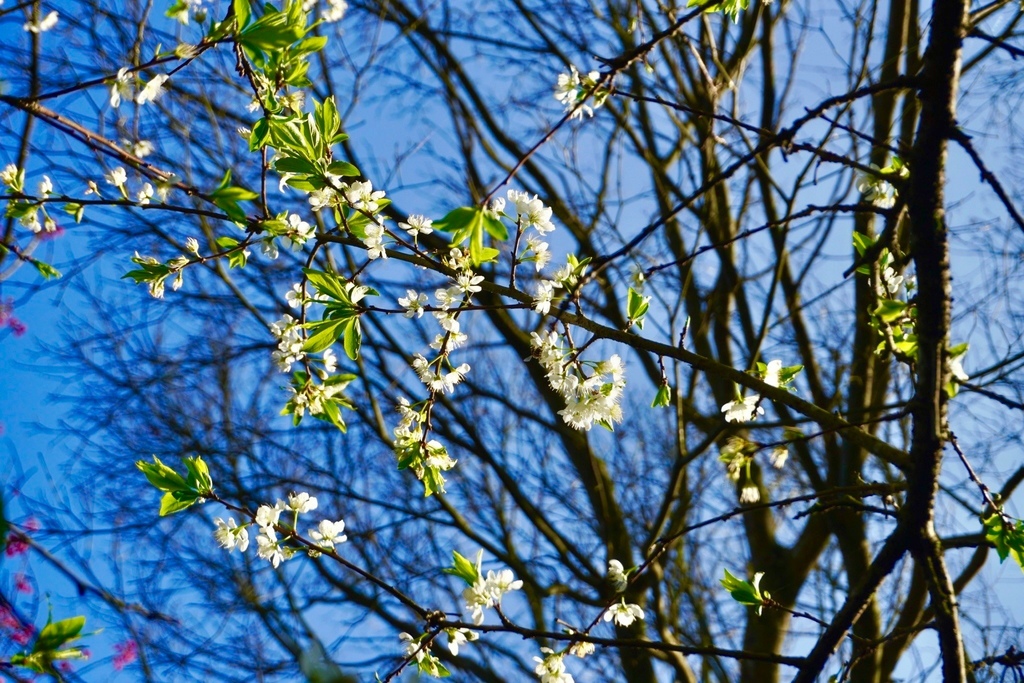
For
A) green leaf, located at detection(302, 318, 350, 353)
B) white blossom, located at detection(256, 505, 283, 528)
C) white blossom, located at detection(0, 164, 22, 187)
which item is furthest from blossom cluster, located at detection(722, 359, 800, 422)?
white blossom, located at detection(0, 164, 22, 187)

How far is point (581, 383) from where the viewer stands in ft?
4.58

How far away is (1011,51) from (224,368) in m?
4.76

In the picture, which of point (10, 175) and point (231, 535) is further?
point (10, 175)

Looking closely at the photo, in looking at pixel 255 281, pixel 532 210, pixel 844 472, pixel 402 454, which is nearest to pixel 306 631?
pixel 255 281

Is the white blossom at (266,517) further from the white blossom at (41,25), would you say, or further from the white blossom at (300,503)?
the white blossom at (41,25)

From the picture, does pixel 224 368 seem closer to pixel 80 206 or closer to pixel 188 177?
pixel 188 177

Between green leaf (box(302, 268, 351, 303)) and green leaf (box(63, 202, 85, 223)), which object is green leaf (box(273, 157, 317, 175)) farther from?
green leaf (box(63, 202, 85, 223))

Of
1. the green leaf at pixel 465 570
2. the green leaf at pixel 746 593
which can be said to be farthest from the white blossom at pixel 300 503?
the green leaf at pixel 746 593

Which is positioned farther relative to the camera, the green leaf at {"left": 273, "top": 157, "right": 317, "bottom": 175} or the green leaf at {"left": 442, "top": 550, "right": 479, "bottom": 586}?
the green leaf at {"left": 442, "top": 550, "right": 479, "bottom": 586}

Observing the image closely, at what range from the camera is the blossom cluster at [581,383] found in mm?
1364

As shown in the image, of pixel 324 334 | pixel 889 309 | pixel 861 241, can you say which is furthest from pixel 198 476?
pixel 861 241

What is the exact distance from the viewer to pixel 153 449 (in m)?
4.71

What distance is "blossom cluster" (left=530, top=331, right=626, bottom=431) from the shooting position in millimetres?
1364

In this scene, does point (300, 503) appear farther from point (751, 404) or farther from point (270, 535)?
point (751, 404)
